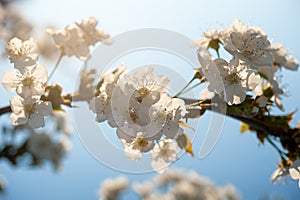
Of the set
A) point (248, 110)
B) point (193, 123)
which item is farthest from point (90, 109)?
point (248, 110)

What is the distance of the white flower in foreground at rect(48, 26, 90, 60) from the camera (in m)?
0.84

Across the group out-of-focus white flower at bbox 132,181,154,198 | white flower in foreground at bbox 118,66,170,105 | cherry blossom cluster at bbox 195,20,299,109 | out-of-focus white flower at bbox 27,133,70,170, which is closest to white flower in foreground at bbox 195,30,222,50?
cherry blossom cluster at bbox 195,20,299,109

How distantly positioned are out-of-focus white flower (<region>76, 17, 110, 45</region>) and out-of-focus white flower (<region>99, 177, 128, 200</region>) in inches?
107

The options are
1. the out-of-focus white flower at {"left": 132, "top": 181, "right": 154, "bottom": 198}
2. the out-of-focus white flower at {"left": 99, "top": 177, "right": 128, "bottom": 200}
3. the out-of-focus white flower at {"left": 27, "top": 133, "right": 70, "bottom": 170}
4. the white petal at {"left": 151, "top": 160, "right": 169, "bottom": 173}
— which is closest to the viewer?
the white petal at {"left": 151, "top": 160, "right": 169, "bottom": 173}

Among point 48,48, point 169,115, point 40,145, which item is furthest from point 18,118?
point 40,145

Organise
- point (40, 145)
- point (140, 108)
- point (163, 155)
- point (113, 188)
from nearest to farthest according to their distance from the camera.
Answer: point (140, 108) < point (163, 155) < point (40, 145) < point (113, 188)

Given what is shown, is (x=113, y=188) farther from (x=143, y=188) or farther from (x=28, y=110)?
(x=28, y=110)

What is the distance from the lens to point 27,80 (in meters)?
0.69

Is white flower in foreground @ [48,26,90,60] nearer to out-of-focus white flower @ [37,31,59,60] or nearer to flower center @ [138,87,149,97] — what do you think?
out-of-focus white flower @ [37,31,59,60]

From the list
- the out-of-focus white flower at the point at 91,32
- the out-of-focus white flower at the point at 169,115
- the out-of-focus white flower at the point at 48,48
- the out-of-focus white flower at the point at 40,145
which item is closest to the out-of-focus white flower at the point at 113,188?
the out-of-focus white flower at the point at 40,145

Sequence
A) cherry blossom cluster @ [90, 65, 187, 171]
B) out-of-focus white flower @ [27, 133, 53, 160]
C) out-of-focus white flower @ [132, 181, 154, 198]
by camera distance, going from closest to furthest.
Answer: cherry blossom cluster @ [90, 65, 187, 171], out-of-focus white flower @ [27, 133, 53, 160], out-of-focus white flower @ [132, 181, 154, 198]

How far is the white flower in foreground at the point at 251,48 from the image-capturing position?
2.17 feet

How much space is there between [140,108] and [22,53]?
276mm

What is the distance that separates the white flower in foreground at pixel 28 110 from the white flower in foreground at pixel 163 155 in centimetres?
21
